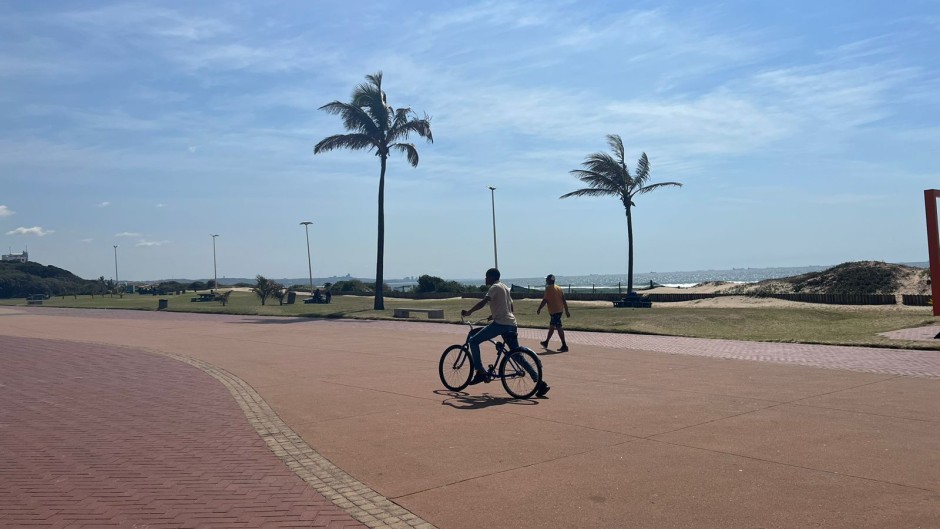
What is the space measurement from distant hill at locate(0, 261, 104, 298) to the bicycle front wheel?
8020 cm

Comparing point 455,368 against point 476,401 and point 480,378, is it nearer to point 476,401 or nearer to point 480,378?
point 480,378

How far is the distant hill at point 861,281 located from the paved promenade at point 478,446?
2293 cm

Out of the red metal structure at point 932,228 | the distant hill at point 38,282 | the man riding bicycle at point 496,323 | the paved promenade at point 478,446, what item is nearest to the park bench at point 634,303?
the red metal structure at point 932,228

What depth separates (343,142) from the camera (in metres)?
35.4

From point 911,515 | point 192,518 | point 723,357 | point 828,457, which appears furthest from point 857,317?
point 192,518

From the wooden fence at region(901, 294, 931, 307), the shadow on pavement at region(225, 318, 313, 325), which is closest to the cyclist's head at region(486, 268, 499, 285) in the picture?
the shadow on pavement at region(225, 318, 313, 325)

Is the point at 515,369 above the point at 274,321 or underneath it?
underneath

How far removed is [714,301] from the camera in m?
35.5

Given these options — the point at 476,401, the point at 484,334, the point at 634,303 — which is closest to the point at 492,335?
the point at 484,334

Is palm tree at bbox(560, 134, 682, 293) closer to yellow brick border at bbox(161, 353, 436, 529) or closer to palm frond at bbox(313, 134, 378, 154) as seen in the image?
palm frond at bbox(313, 134, 378, 154)

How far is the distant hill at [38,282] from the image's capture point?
298 feet

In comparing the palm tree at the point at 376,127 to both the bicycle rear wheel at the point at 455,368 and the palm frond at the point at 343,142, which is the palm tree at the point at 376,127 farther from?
the bicycle rear wheel at the point at 455,368

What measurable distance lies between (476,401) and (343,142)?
2724 centimetres

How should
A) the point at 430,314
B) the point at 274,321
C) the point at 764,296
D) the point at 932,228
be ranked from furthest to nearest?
the point at 764,296 → the point at 274,321 → the point at 430,314 → the point at 932,228
